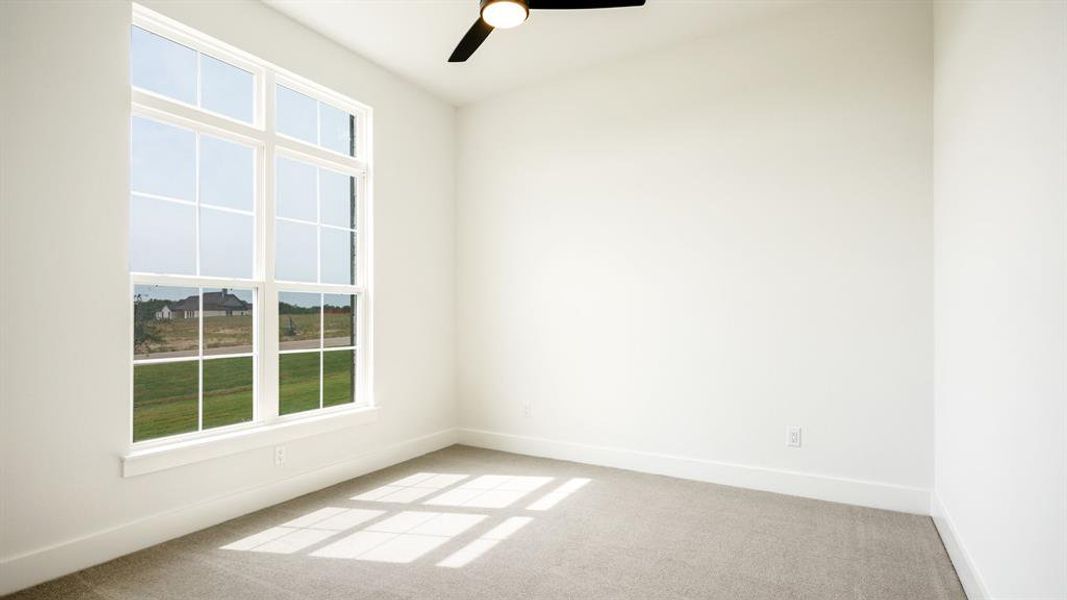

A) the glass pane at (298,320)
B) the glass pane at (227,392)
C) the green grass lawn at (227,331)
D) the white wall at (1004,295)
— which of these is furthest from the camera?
the glass pane at (298,320)

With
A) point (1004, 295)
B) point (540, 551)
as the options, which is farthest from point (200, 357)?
point (1004, 295)

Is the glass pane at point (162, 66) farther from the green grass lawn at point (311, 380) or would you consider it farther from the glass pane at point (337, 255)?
the green grass lawn at point (311, 380)

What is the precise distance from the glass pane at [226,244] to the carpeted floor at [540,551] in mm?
1416

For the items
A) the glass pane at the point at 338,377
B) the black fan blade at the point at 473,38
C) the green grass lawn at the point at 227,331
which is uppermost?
the black fan blade at the point at 473,38

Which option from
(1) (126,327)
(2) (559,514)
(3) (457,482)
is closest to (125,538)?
(1) (126,327)

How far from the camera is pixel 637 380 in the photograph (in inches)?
162

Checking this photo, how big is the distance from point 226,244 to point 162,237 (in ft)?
Result: 1.15

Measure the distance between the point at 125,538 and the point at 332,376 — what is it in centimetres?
148

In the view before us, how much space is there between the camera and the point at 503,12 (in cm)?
229

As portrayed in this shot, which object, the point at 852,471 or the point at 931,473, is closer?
the point at 931,473

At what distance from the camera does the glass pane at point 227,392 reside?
3117 mm

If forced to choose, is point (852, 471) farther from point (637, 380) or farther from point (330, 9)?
point (330, 9)

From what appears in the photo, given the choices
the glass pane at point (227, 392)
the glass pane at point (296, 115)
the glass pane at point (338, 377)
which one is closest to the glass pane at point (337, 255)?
the glass pane at point (338, 377)

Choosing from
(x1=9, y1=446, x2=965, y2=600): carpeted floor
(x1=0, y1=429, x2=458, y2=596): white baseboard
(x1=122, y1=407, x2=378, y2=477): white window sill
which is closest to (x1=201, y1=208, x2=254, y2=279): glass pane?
(x1=122, y1=407, x2=378, y2=477): white window sill
